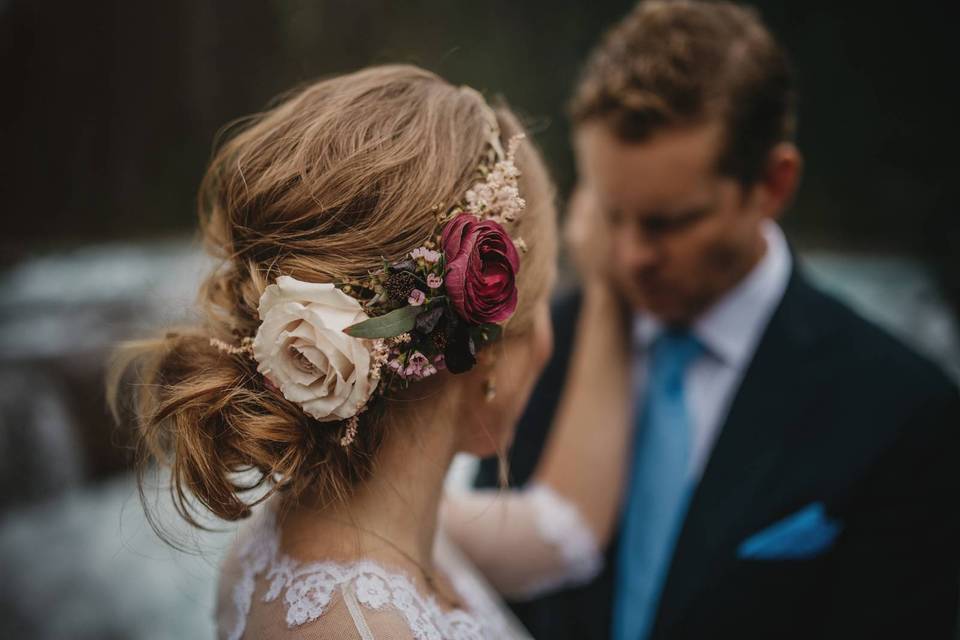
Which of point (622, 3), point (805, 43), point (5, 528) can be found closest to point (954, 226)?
point (805, 43)

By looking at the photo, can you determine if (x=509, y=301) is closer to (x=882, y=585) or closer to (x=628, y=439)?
(x=628, y=439)

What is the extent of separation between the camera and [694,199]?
1844 mm

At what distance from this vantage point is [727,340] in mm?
1857

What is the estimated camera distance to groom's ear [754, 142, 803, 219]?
1.95 m

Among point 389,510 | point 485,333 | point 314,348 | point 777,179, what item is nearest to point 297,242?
point 314,348

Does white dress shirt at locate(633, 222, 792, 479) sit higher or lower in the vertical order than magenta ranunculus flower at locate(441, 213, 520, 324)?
lower

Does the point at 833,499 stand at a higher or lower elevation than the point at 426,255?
lower

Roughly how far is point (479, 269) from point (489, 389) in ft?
0.95

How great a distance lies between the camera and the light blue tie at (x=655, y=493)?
5.95ft

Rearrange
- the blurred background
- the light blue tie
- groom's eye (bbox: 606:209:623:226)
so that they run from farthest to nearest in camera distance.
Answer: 1. the blurred background
2. groom's eye (bbox: 606:209:623:226)
3. the light blue tie

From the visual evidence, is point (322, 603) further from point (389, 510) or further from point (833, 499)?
point (833, 499)

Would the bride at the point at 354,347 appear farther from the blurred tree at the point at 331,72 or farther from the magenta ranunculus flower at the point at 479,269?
the blurred tree at the point at 331,72

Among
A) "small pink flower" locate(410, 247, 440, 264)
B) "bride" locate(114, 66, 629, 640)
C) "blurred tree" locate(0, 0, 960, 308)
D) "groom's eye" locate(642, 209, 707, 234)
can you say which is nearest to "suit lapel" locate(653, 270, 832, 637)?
"groom's eye" locate(642, 209, 707, 234)

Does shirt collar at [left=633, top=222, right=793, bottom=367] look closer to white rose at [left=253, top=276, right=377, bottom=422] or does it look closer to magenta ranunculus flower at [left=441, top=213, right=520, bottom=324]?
magenta ranunculus flower at [left=441, top=213, right=520, bottom=324]
